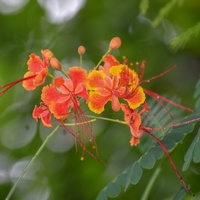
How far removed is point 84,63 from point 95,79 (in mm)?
1513

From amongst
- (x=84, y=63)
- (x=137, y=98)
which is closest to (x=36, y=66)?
(x=137, y=98)

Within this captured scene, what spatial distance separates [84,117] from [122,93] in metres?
0.11

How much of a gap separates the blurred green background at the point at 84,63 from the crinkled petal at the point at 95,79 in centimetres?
133

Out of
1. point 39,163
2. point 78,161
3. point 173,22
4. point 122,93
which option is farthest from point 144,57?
point 122,93

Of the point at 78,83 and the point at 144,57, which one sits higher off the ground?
the point at 78,83

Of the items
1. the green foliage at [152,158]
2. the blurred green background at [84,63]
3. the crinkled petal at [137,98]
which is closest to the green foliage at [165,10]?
the green foliage at [152,158]

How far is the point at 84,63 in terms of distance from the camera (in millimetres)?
2789

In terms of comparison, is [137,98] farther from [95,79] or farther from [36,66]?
[36,66]

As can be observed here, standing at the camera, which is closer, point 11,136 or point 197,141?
point 197,141

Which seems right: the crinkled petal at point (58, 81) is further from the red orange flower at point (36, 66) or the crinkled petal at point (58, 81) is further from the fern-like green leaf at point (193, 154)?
the fern-like green leaf at point (193, 154)

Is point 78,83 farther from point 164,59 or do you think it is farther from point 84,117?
point 164,59

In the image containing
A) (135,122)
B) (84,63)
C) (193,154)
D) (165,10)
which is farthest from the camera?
(84,63)

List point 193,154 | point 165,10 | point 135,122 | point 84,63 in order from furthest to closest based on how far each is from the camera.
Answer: point 84,63, point 165,10, point 135,122, point 193,154

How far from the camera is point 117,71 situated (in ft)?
4.24
